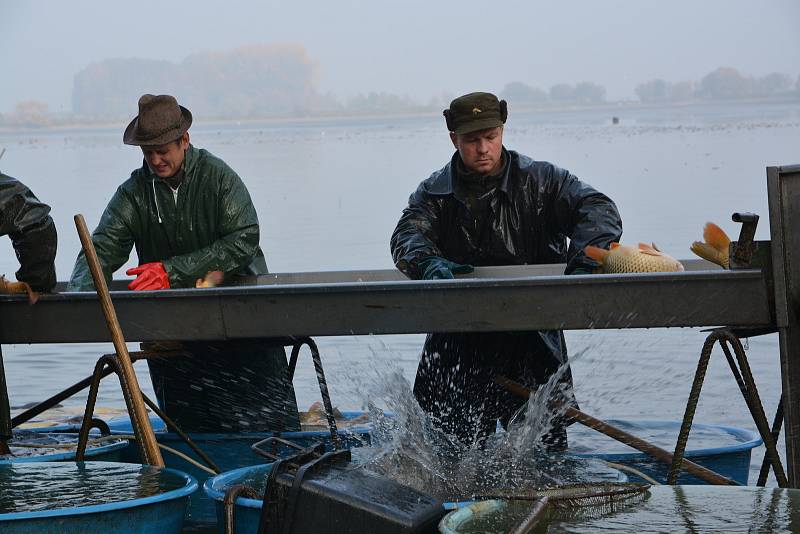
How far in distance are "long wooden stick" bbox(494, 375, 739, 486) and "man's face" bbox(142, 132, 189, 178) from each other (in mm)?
1830

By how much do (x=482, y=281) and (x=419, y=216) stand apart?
4.57 feet

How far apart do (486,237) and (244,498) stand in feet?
7.29

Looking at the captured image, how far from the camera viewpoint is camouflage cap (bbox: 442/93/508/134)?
5.86m

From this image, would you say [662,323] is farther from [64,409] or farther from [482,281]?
[64,409]

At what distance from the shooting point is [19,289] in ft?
18.3

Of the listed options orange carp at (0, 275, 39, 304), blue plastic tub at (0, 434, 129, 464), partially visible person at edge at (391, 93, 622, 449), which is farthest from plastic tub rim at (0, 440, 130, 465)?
partially visible person at edge at (391, 93, 622, 449)

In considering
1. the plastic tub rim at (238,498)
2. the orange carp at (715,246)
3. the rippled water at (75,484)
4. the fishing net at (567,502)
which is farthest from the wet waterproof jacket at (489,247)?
the fishing net at (567,502)

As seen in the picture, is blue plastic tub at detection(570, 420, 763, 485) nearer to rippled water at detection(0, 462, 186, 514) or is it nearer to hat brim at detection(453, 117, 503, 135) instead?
hat brim at detection(453, 117, 503, 135)

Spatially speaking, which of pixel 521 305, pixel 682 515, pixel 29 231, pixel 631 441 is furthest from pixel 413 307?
pixel 29 231

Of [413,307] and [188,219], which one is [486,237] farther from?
[188,219]

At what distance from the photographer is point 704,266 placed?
597 cm

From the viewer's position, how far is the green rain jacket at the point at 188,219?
248 inches

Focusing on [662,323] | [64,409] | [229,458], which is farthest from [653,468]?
[64,409]

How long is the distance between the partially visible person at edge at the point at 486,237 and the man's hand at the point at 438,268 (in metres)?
0.11
